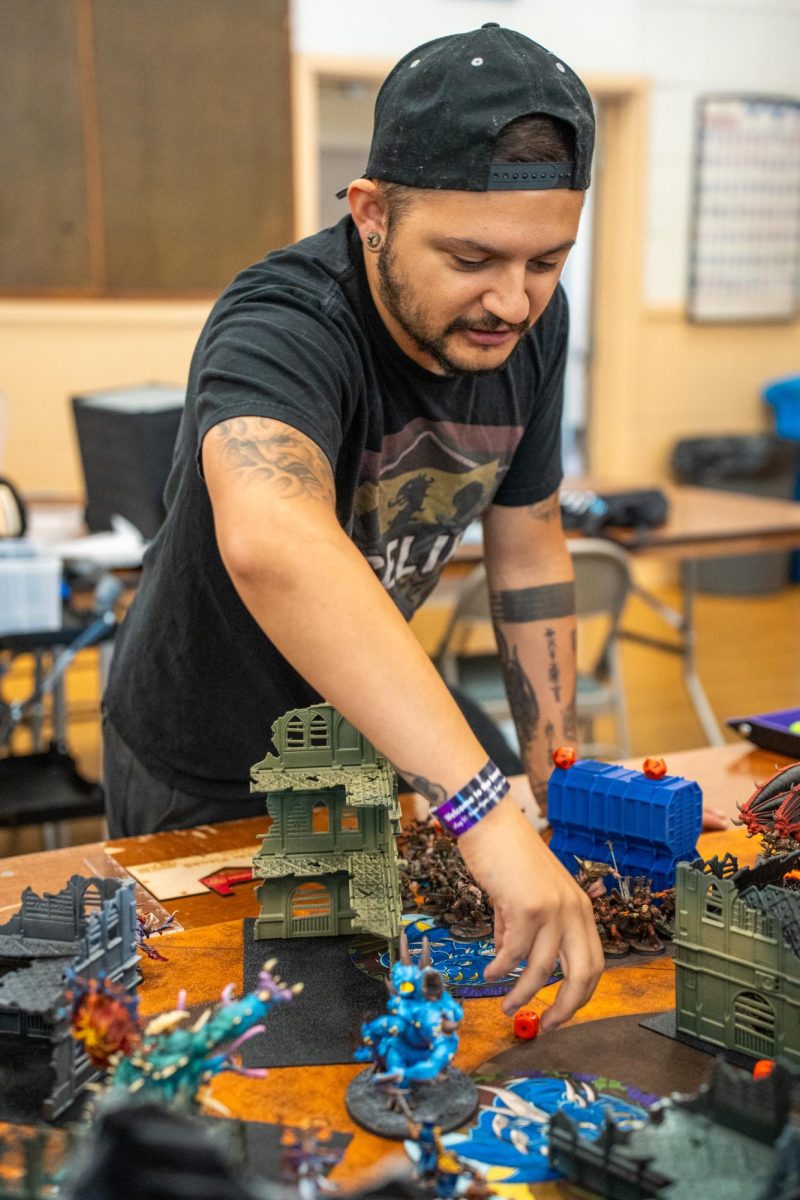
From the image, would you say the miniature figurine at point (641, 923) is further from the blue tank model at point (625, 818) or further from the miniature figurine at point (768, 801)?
the miniature figurine at point (768, 801)

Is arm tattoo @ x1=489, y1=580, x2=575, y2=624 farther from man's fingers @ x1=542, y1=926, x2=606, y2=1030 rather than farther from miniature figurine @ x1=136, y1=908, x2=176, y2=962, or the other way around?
man's fingers @ x1=542, y1=926, x2=606, y2=1030

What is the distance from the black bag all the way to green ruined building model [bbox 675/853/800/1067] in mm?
2537

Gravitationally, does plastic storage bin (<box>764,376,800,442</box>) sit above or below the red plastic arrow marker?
above

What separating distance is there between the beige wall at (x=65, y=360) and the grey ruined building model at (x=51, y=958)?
184 inches

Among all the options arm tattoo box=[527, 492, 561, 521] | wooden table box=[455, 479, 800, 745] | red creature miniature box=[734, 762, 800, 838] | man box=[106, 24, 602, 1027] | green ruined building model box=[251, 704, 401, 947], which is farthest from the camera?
wooden table box=[455, 479, 800, 745]

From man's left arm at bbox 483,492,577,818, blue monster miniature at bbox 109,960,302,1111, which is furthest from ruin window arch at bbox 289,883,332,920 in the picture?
man's left arm at bbox 483,492,577,818

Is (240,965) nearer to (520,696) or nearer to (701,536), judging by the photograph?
(520,696)

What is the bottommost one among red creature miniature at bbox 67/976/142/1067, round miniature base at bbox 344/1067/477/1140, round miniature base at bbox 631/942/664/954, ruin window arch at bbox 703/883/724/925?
round miniature base at bbox 631/942/664/954

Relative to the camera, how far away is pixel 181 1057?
901 millimetres

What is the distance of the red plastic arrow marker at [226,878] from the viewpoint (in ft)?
4.84

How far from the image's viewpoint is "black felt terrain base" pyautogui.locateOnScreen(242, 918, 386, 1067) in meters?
1.10

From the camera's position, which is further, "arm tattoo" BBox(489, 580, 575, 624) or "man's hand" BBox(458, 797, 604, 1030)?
"arm tattoo" BBox(489, 580, 575, 624)

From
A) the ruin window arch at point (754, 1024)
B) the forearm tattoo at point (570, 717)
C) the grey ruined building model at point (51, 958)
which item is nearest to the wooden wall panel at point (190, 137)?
the forearm tattoo at point (570, 717)

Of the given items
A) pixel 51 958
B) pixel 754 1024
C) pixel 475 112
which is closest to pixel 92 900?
pixel 51 958
